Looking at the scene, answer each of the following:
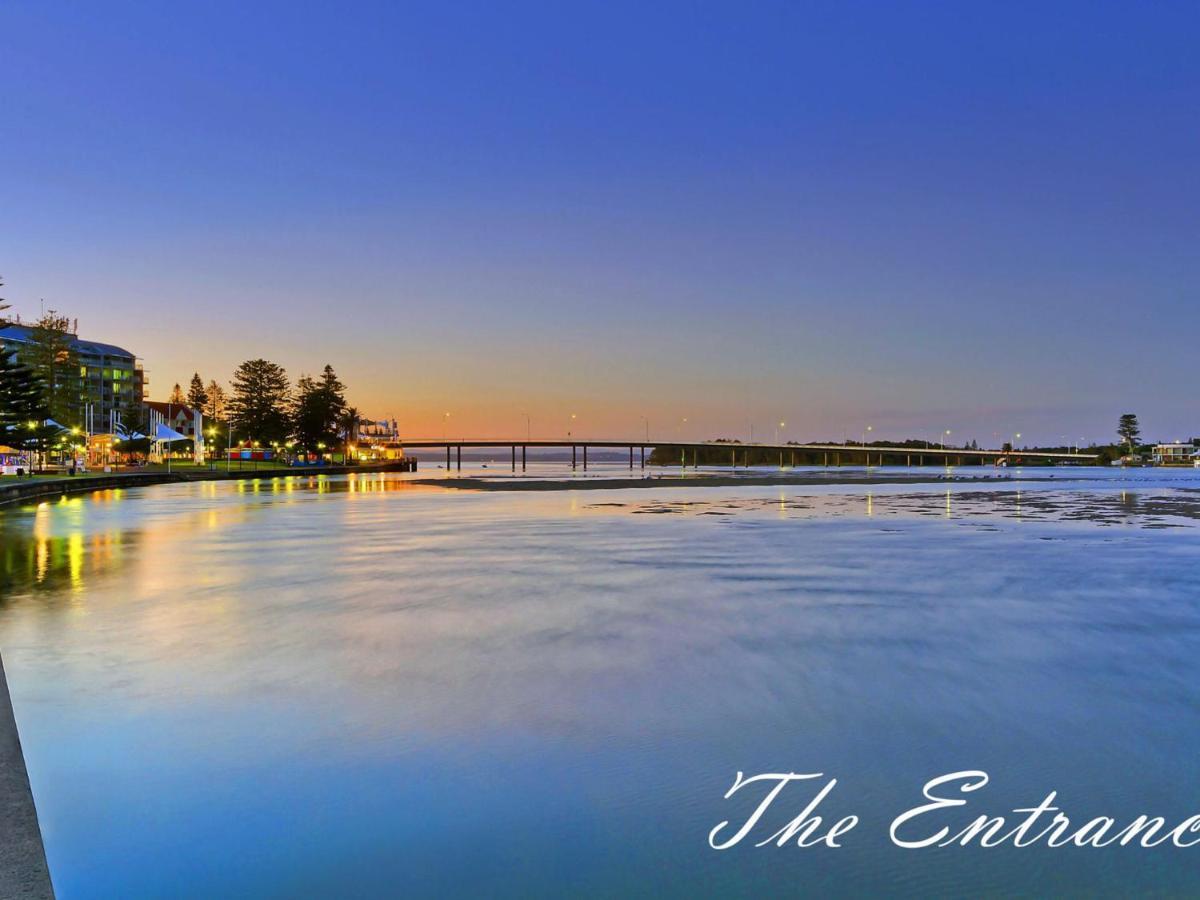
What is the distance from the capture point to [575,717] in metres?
7.63

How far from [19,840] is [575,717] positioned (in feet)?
13.7

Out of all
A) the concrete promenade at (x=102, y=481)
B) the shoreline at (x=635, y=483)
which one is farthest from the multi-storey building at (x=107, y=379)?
the shoreline at (x=635, y=483)

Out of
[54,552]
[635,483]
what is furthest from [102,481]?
[54,552]

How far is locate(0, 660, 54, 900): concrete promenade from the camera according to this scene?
13.4 ft

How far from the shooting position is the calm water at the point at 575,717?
192 inches

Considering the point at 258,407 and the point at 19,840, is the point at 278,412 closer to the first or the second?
the point at 258,407

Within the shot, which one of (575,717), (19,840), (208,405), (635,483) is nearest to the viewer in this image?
(19,840)

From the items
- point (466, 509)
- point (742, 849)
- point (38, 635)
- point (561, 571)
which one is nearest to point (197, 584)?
point (38, 635)

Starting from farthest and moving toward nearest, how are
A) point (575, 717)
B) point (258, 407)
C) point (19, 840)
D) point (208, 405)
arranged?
point (208, 405) → point (258, 407) → point (575, 717) → point (19, 840)

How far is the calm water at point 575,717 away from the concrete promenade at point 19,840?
0.30 m

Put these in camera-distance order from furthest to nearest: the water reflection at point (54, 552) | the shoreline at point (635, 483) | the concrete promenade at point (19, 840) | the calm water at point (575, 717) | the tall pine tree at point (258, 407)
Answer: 1. the tall pine tree at point (258, 407)
2. the shoreline at point (635, 483)
3. the water reflection at point (54, 552)
4. the calm water at point (575, 717)
5. the concrete promenade at point (19, 840)

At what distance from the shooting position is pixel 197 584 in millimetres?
16266

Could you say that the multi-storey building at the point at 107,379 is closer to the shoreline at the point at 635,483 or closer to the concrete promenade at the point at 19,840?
the shoreline at the point at 635,483

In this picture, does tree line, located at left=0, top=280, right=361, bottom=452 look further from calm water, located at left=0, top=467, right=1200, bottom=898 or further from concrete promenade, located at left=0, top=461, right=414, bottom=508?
calm water, located at left=0, top=467, right=1200, bottom=898
